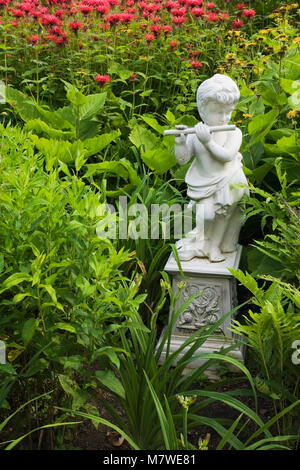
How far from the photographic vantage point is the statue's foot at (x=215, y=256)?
10.5ft

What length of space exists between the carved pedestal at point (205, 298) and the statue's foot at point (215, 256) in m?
0.02

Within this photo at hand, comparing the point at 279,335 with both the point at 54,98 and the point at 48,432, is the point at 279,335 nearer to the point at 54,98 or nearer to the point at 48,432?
→ the point at 48,432

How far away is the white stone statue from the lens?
3.04 meters

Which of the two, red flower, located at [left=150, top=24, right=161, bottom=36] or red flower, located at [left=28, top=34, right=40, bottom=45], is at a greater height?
red flower, located at [left=150, top=24, right=161, bottom=36]

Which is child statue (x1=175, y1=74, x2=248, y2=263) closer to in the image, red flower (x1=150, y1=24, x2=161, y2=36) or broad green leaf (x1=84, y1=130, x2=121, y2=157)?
broad green leaf (x1=84, y1=130, x2=121, y2=157)

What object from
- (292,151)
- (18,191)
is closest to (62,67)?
(292,151)

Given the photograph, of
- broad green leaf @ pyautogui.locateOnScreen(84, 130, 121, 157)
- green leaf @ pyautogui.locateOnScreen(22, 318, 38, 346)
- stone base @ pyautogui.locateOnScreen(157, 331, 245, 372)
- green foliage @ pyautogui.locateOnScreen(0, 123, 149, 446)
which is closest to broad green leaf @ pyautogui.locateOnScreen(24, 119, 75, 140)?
broad green leaf @ pyautogui.locateOnScreen(84, 130, 121, 157)

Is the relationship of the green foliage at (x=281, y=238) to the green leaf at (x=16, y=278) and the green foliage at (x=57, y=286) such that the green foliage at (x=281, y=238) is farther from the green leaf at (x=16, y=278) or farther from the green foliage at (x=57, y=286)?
the green leaf at (x=16, y=278)

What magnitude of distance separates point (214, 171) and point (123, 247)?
4.21 feet

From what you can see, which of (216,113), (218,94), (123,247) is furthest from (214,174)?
(123,247)

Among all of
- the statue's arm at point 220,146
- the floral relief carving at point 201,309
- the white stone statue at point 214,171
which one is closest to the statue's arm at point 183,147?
the white stone statue at point 214,171

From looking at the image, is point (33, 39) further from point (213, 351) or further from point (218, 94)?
point (213, 351)

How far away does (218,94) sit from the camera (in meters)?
2.99

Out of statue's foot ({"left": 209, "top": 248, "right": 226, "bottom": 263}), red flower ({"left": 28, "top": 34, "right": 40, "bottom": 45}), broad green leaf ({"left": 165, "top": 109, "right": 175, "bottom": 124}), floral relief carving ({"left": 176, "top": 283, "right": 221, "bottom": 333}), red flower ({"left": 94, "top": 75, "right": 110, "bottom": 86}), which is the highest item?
red flower ({"left": 28, "top": 34, "right": 40, "bottom": 45})
